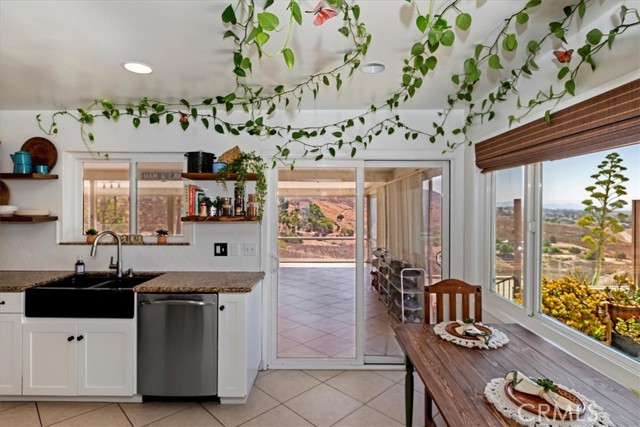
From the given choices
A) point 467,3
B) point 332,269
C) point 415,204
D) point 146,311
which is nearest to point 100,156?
point 146,311

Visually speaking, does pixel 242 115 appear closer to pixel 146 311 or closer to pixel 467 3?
pixel 146 311

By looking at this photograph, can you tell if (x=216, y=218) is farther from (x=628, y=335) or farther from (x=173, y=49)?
(x=628, y=335)

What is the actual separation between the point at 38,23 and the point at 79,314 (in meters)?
1.87

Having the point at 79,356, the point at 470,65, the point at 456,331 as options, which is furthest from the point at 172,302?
the point at 470,65

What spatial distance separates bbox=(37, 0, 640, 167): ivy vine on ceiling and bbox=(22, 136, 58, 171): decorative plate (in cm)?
12

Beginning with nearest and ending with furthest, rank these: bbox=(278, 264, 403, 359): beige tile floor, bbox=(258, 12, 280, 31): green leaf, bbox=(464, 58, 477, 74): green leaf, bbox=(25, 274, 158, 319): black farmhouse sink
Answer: bbox=(258, 12, 280, 31): green leaf → bbox=(464, 58, 477, 74): green leaf → bbox=(25, 274, 158, 319): black farmhouse sink → bbox=(278, 264, 403, 359): beige tile floor

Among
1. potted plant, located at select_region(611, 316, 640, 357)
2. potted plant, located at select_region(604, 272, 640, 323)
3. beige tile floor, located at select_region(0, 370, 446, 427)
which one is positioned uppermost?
potted plant, located at select_region(604, 272, 640, 323)


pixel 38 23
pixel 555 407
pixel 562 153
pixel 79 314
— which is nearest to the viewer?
pixel 555 407

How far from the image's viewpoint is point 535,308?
87.3 inches

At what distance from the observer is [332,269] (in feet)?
10.5

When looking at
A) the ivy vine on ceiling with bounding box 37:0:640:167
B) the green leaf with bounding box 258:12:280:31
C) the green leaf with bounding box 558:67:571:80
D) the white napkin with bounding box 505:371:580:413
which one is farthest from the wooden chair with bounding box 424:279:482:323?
the green leaf with bounding box 258:12:280:31

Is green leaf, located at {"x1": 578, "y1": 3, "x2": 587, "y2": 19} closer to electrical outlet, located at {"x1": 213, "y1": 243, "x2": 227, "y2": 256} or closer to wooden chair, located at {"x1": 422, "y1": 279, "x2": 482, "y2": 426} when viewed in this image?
wooden chair, located at {"x1": 422, "y1": 279, "x2": 482, "y2": 426}

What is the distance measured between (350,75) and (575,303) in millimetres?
1841

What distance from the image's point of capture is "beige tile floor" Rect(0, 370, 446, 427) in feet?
7.54
